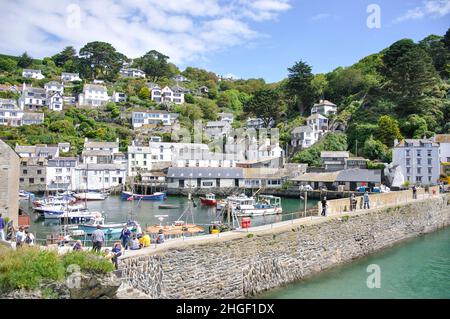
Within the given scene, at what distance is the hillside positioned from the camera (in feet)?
198

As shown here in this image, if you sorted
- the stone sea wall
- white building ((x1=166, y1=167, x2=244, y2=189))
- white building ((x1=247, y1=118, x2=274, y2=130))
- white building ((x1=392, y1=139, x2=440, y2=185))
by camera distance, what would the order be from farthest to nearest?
1. white building ((x1=247, y1=118, x2=274, y2=130))
2. white building ((x1=166, y1=167, x2=244, y2=189))
3. white building ((x1=392, y1=139, x2=440, y2=185))
4. the stone sea wall

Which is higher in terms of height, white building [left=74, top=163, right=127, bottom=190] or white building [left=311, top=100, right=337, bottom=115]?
white building [left=311, top=100, right=337, bottom=115]

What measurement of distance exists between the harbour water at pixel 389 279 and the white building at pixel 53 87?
3714 inches

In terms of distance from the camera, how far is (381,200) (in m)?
25.1

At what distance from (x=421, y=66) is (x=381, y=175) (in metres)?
21.5

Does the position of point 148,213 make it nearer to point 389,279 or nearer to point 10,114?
point 389,279

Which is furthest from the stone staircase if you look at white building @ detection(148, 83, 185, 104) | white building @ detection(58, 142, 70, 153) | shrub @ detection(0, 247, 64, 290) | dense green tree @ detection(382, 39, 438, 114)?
white building @ detection(148, 83, 185, 104)

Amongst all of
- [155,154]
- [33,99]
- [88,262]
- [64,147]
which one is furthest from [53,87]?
[88,262]

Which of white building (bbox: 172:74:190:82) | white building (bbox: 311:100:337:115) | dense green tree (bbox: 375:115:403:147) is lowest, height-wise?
dense green tree (bbox: 375:115:403:147)

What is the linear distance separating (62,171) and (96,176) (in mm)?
5538

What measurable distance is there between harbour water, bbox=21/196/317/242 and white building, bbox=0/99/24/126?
35.9 meters

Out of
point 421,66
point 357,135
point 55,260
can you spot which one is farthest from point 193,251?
point 421,66

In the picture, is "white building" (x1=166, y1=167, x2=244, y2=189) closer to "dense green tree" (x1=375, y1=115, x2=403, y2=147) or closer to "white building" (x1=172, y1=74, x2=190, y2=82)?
"dense green tree" (x1=375, y1=115, x2=403, y2=147)

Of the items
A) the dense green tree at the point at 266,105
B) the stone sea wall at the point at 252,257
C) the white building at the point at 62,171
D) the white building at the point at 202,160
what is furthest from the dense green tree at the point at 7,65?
the stone sea wall at the point at 252,257
